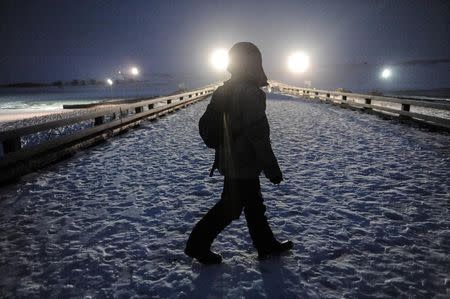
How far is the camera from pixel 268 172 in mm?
2836

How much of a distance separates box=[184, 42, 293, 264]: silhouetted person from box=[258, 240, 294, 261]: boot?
0.18 metres

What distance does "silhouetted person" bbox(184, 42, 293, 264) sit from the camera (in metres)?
2.72

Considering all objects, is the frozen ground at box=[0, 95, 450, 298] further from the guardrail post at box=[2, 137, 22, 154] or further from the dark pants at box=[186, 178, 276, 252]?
the guardrail post at box=[2, 137, 22, 154]

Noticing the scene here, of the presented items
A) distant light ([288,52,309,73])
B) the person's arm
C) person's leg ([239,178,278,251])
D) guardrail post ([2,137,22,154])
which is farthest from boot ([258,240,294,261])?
distant light ([288,52,309,73])

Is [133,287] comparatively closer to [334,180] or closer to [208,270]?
[208,270]

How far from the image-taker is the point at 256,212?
3119mm

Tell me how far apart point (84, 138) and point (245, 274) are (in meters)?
7.30

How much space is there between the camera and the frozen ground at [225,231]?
2908 mm

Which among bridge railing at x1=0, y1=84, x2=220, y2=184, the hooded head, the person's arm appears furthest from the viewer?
bridge railing at x1=0, y1=84, x2=220, y2=184

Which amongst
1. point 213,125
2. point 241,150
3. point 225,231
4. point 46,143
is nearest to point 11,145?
point 46,143

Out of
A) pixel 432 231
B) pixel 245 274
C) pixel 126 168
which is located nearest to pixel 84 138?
pixel 126 168

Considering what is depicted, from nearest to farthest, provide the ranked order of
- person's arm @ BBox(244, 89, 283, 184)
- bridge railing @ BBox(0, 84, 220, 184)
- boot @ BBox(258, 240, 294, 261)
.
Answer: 1. person's arm @ BBox(244, 89, 283, 184)
2. boot @ BBox(258, 240, 294, 261)
3. bridge railing @ BBox(0, 84, 220, 184)

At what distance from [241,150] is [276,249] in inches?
47.9

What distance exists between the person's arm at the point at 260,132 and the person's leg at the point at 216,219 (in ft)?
1.27
